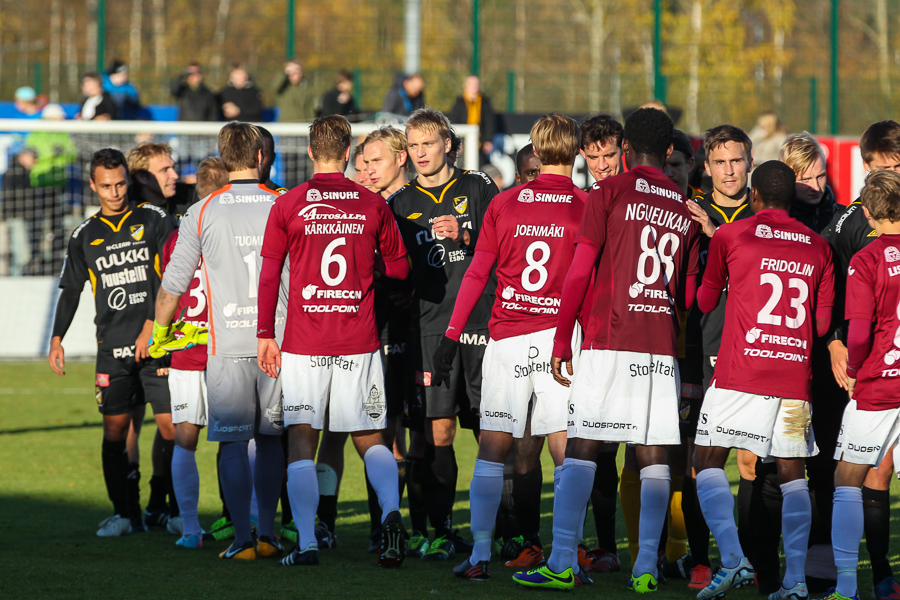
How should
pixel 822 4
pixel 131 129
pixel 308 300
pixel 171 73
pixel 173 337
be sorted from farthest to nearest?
1. pixel 822 4
2. pixel 171 73
3. pixel 131 129
4. pixel 173 337
5. pixel 308 300

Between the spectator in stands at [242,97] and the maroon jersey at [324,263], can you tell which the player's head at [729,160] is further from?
the spectator in stands at [242,97]

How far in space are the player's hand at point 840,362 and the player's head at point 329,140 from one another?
8.62 feet

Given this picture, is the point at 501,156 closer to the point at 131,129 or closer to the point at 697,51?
the point at 131,129

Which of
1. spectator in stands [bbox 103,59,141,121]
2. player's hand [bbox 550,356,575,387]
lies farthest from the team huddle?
spectator in stands [bbox 103,59,141,121]

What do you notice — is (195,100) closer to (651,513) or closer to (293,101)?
(293,101)

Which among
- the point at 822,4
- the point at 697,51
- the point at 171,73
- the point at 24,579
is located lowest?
the point at 24,579

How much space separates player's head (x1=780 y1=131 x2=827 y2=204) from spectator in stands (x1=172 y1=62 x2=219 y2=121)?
13008 millimetres

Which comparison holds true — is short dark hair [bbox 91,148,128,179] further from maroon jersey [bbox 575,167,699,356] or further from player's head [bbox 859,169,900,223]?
player's head [bbox 859,169,900,223]

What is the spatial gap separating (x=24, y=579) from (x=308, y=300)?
75.1 inches

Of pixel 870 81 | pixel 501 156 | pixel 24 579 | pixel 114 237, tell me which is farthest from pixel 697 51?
pixel 24 579

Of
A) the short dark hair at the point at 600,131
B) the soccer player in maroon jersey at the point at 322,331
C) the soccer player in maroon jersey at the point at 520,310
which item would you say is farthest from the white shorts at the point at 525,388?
the short dark hair at the point at 600,131

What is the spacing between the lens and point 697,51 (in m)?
26.0

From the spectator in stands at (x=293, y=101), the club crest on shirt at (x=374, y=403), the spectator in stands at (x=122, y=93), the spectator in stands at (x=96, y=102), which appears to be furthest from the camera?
the spectator in stands at (x=293, y=101)

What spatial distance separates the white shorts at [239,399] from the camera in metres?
5.66
